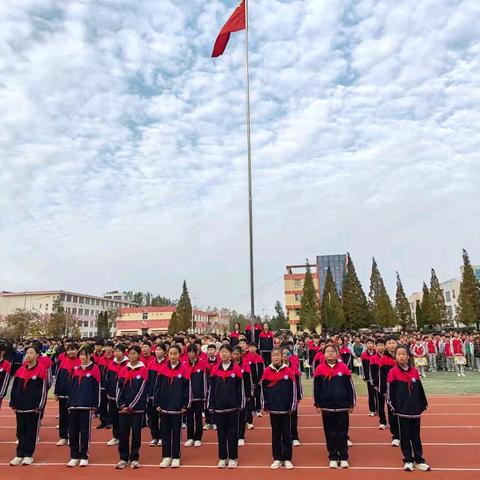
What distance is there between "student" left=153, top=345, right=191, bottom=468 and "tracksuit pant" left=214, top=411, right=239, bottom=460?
541 mm

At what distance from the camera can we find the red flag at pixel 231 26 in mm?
12844

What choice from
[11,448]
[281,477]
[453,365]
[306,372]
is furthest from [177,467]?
[453,365]

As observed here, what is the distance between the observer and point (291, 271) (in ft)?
205

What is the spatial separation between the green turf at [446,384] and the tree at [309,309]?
92.7ft

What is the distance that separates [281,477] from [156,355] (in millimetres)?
3478

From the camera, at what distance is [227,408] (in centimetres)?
608

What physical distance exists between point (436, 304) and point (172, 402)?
144ft

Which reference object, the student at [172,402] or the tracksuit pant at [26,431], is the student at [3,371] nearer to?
the tracksuit pant at [26,431]

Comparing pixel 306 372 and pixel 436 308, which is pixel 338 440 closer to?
pixel 306 372

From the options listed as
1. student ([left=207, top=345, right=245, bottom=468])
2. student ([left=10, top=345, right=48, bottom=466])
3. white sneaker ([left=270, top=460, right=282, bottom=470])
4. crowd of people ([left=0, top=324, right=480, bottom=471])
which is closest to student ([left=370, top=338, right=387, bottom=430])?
crowd of people ([left=0, top=324, right=480, bottom=471])

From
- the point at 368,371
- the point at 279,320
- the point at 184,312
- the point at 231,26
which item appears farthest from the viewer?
the point at 279,320

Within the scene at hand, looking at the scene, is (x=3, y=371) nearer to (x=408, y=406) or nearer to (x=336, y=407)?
(x=336, y=407)

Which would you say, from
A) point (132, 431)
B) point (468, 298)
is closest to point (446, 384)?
point (132, 431)

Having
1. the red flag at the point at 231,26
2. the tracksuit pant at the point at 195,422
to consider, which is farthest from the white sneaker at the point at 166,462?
the red flag at the point at 231,26
